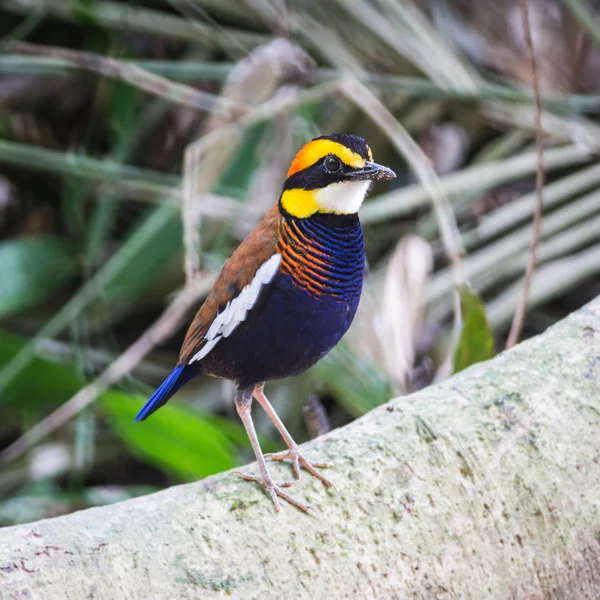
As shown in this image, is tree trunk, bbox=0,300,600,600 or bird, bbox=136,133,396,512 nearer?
tree trunk, bbox=0,300,600,600

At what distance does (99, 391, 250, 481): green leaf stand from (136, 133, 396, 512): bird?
2.37 feet

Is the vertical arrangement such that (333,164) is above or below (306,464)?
above

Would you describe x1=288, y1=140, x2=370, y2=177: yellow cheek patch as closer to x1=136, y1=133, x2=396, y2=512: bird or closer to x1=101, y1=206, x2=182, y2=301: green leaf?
x1=136, y1=133, x2=396, y2=512: bird

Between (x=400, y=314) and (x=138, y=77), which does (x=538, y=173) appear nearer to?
(x=400, y=314)

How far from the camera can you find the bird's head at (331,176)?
1112 mm

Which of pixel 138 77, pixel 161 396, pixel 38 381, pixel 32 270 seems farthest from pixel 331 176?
pixel 32 270

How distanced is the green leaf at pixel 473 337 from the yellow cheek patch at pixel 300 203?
708mm

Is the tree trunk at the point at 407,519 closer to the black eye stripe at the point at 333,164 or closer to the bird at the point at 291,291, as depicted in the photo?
the bird at the point at 291,291

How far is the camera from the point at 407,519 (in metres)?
1.16

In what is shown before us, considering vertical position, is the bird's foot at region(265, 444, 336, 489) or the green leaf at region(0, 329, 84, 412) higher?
the green leaf at region(0, 329, 84, 412)

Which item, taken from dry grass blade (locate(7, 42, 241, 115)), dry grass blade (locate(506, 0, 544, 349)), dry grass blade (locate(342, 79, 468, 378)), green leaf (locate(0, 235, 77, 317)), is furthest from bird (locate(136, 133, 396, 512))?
green leaf (locate(0, 235, 77, 317))

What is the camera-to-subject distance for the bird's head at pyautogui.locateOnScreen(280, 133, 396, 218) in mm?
1112

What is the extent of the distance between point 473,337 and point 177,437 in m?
0.72

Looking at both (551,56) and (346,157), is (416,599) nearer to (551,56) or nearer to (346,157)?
(346,157)
